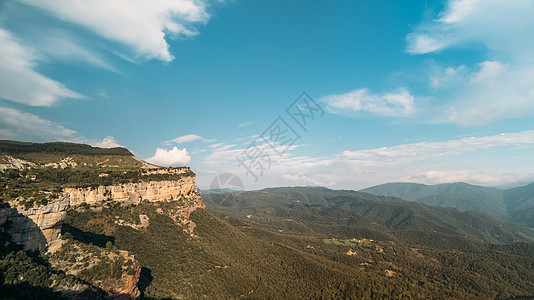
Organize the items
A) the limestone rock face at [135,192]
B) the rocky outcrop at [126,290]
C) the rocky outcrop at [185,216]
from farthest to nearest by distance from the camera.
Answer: the rocky outcrop at [185,216]
the limestone rock face at [135,192]
the rocky outcrop at [126,290]

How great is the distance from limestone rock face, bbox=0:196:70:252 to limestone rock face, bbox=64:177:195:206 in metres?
21.6

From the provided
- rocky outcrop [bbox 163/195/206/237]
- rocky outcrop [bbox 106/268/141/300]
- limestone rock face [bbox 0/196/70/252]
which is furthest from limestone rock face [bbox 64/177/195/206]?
rocky outcrop [bbox 106/268/141/300]

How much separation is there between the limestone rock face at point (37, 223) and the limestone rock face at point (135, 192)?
852 inches

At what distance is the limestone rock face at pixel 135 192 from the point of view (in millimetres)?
59075

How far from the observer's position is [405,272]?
142m

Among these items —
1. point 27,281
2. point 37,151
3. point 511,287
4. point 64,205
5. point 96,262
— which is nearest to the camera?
point 27,281

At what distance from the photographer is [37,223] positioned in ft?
105

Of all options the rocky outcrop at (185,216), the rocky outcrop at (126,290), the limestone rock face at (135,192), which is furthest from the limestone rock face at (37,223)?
the rocky outcrop at (185,216)

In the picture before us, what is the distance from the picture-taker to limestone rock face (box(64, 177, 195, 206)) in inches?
2326

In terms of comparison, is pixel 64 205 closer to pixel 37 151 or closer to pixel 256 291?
pixel 37 151

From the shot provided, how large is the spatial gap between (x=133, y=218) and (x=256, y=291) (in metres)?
48.5

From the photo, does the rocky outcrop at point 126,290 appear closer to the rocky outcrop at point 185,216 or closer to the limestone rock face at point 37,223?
the limestone rock face at point 37,223

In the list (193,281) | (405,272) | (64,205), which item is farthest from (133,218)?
(405,272)

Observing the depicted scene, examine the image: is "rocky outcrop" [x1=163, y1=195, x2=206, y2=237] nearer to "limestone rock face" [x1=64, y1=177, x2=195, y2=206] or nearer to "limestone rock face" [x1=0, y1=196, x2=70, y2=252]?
"limestone rock face" [x1=64, y1=177, x2=195, y2=206]
